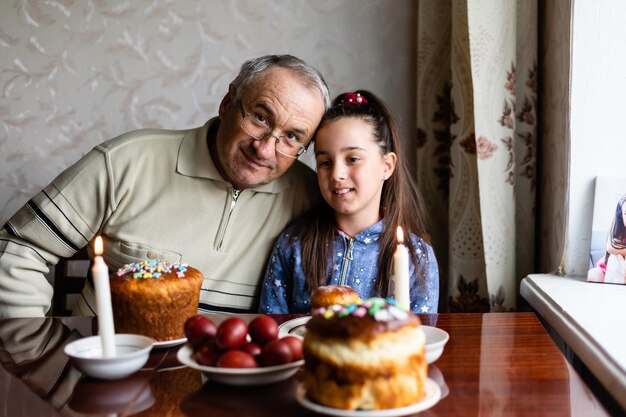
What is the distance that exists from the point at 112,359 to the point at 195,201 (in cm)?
100

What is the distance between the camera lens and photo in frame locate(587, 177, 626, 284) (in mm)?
1835

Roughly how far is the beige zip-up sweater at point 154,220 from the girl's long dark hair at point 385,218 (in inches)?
5.5

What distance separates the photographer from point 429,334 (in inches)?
50.8

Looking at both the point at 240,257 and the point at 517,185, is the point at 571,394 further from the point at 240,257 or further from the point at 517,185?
the point at 517,185

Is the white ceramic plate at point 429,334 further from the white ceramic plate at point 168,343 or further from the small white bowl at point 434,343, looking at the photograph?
the white ceramic plate at point 168,343

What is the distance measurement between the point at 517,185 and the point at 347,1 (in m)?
1.00

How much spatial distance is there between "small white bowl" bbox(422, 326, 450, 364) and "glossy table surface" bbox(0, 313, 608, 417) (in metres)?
0.03

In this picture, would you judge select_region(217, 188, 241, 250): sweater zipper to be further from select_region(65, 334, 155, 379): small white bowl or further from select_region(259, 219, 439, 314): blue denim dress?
select_region(65, 334, 155, 379): small white bowl

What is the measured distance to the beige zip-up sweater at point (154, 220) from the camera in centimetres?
199

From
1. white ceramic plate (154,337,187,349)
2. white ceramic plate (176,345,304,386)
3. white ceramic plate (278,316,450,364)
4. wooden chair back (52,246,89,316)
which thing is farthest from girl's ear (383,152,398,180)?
wooden chair back (52,246,89,316)

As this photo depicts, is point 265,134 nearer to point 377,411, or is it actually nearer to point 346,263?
point 346,263

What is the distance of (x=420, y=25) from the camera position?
2.58 m

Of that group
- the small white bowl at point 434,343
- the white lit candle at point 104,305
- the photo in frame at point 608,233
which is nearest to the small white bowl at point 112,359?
the white lit candle at point 104,305

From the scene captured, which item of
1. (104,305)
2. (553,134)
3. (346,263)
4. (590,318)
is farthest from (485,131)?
(104,305)
